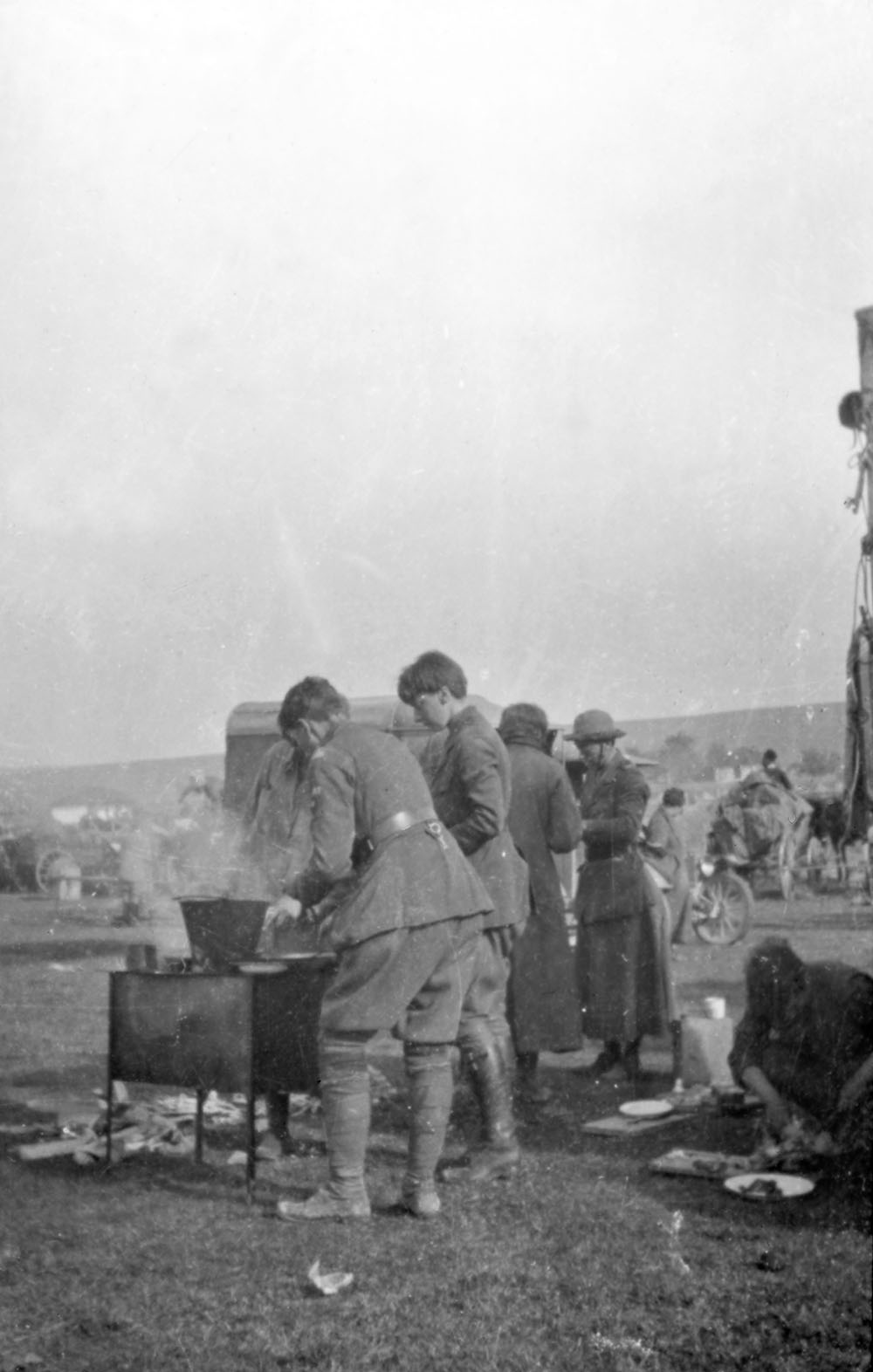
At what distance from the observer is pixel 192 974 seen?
16.4ft

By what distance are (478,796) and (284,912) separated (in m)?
1.16

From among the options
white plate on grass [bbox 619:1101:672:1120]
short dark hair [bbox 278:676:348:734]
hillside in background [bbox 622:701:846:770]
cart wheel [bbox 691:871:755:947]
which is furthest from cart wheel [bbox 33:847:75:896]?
short dark hair [bbox 278:676:348:734]

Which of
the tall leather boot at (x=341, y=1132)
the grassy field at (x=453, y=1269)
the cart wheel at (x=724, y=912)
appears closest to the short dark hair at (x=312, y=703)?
the tall leather boot at (x=341, y=1132)

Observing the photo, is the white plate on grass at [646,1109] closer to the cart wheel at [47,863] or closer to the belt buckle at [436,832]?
the belt buckle at [436,832]

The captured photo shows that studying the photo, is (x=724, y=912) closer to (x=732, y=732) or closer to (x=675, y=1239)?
(x=732, y=732)

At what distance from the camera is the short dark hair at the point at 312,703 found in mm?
4895

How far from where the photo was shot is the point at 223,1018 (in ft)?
16.2

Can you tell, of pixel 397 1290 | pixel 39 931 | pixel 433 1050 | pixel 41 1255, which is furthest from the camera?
pixel 39 931

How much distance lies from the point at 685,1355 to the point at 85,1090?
4.28 metres

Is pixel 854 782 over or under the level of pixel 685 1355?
over

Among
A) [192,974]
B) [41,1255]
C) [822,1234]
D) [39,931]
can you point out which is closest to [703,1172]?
[822,1234]

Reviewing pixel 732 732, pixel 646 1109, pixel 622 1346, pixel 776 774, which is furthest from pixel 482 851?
pixel 732 732

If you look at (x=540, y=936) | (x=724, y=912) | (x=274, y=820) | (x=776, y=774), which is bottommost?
(x=724, y=912)

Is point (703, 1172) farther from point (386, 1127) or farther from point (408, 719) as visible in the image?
point (408, 719)
